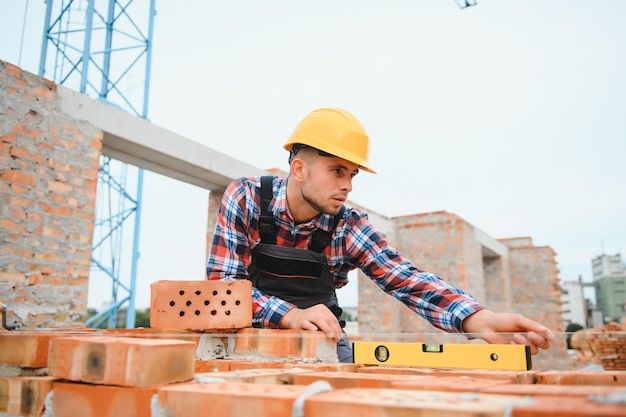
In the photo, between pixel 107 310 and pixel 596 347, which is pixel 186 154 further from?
pixel 596 347

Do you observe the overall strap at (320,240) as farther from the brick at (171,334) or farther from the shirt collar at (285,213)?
the brick at (171,334)

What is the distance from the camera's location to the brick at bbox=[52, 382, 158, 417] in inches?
35.4

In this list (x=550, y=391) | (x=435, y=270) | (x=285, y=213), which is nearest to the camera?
(x=550, y=391)

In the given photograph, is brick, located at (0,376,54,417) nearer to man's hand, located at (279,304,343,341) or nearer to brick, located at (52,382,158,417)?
brick, located at (52,382,158,417)

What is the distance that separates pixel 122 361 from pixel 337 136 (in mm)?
1536

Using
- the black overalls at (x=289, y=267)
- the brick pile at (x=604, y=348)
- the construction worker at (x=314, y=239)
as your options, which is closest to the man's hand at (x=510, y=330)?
the construction worker at (x=314, y=239)

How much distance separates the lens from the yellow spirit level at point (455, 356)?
1368 millimetres

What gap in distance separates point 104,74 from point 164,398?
8.28 m

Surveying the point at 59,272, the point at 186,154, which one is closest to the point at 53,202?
the point at 59,272

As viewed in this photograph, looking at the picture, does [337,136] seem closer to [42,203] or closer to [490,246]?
[42,203]

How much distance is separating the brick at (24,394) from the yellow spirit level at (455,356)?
861 mm

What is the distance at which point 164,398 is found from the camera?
0.87 metres

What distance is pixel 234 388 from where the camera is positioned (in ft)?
2.77

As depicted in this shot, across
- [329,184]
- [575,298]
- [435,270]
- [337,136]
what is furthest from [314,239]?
[575,298]
